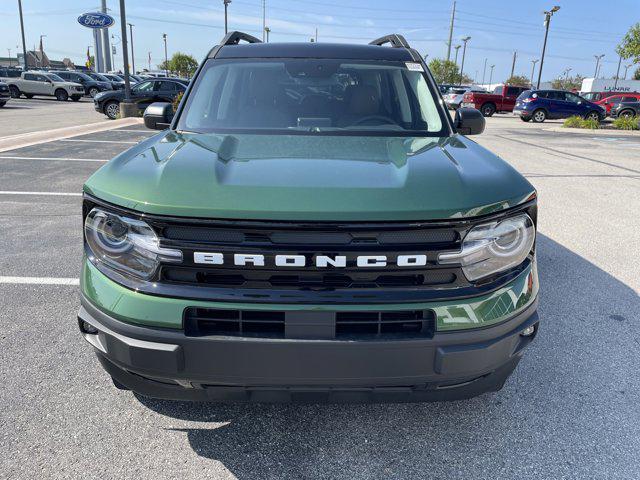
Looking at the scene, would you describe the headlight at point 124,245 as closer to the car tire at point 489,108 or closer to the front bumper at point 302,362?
the front bumper at point 302,362

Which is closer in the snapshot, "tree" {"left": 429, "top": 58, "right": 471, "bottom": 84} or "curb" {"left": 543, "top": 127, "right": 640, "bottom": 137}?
"curb" {"left": 543, "top": 127, "right": 640, "bottom": 137}

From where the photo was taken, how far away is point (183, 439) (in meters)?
2.35

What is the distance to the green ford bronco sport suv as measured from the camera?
1796 millimetres

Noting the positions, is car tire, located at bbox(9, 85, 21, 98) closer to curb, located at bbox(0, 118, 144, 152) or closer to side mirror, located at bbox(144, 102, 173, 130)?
curb, located at bbox(0, 118, 144, 152)

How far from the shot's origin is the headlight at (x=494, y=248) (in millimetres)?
1889

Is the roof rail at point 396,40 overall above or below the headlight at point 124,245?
above

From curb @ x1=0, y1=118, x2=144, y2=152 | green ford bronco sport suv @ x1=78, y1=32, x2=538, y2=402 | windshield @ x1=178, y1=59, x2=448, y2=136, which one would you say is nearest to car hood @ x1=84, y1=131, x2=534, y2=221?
green ford bronco sport suv @ x1=78, y1=32, x2=538, y2=402

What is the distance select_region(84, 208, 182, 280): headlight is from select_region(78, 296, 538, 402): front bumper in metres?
0.19

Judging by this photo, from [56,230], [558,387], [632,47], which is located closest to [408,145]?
[558,387]

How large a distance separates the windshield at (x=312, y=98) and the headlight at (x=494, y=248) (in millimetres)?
1172

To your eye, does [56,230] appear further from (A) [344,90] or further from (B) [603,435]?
(B) [603,435]

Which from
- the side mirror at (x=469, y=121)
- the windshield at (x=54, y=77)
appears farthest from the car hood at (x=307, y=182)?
the windshield at (x=54, y=77)

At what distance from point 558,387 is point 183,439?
1.98 meters

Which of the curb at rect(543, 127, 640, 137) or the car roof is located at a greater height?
the car roof
